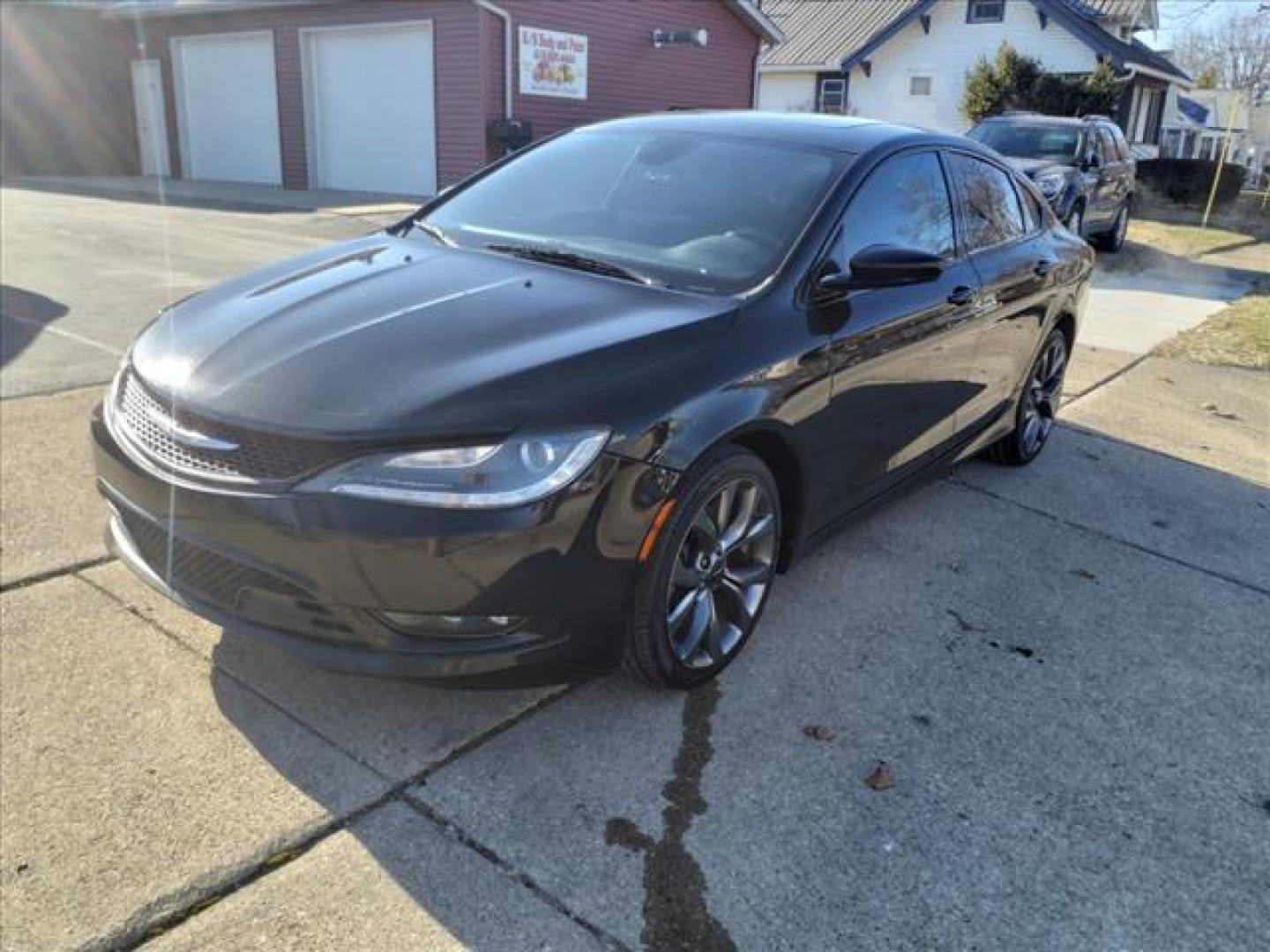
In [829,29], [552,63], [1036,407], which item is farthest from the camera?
[829,29]

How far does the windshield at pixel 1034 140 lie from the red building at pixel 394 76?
21.2 ft

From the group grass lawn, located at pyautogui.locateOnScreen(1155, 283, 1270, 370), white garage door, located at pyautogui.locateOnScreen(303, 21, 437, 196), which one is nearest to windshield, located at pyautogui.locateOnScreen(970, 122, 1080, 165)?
grass lawn, located at pyautogui.locateOnScreen(1155, 283, 1270, 370)

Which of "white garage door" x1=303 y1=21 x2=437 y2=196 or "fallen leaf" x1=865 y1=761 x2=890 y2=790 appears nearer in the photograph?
"fallen leaf" x1=865 y1=761 x2=890 y2=790

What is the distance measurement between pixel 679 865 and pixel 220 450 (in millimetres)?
1568

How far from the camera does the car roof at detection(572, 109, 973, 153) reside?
13.4ft

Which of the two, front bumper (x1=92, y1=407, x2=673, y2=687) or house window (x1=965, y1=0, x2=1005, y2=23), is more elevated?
house window (x1=965, y1=0, x2=1005, y2=23)

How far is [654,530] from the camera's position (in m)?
2.88

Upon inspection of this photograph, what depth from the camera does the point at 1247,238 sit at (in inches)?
831

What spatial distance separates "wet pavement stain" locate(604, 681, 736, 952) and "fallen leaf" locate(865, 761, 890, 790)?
0.45m

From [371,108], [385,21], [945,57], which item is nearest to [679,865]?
[385,21]

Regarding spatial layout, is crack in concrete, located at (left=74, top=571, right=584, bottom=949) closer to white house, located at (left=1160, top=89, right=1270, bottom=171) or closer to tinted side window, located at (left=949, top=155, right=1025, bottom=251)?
tinted side window, located at (left=949, top=155, right=1025, bottom=251)

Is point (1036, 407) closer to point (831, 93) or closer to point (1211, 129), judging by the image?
point (831, 93)

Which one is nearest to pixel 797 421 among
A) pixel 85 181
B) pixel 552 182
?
pixel 552 182

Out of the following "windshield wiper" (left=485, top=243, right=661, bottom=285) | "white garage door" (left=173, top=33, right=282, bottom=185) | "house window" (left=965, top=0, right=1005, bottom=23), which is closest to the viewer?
"windshield wiper" (left=485, top=243, right=661, bottom=285)
